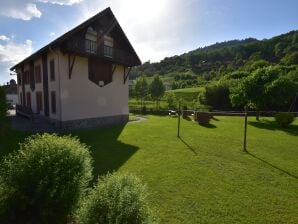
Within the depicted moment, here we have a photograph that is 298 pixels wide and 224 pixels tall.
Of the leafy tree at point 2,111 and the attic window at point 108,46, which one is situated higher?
the attic window at point 108,46

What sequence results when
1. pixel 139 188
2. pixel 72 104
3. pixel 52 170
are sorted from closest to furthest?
1. pixel 139 188
2. pixel 52 170
3. pixel 72 104

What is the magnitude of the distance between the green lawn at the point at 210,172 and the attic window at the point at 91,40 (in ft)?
25.8

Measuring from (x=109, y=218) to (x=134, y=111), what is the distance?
3357cm

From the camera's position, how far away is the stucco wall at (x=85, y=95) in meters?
17.1

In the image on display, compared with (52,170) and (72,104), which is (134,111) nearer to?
(72,104)

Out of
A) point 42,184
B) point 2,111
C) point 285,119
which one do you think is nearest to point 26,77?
point 2,111

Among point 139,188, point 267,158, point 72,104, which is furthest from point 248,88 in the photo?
point 139,188

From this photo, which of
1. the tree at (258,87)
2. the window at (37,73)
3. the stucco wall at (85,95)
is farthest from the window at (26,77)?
the tree at (258,87)

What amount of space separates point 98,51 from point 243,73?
1636 inches

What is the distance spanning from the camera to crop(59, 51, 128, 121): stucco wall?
17.1 metres

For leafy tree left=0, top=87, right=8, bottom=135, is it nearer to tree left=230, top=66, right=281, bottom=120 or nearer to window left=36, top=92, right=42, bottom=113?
window left=36, top=92, right=42, bottom=113

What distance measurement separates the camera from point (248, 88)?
2272cm

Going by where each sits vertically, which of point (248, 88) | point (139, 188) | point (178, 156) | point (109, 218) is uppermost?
point (248, 88)

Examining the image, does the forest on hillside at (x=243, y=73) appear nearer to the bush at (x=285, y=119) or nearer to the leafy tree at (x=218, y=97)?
the leafy tree at (x=218, y=97)
